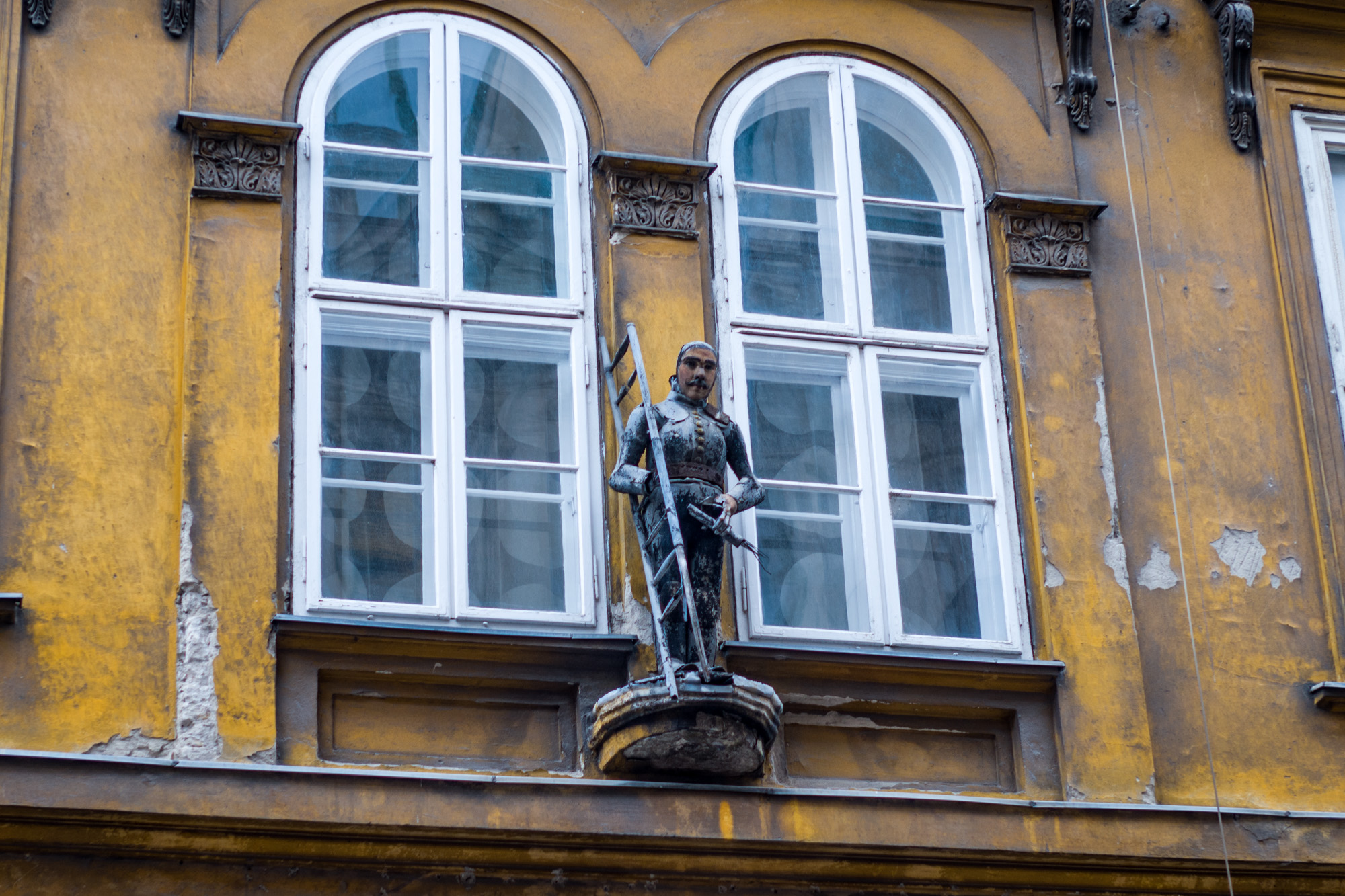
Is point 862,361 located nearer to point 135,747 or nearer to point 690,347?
point 690,347

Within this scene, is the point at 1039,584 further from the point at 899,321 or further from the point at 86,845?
the point at 86,845

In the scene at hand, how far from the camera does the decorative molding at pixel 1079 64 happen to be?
8.48 m

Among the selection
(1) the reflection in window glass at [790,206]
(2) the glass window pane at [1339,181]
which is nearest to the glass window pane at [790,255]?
(1) the reflection in window glass at [790,206]

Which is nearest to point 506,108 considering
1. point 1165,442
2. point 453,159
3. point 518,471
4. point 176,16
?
point 453,159

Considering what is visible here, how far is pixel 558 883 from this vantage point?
6.74m

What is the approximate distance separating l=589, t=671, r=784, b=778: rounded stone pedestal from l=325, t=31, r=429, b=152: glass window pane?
7.72 feet

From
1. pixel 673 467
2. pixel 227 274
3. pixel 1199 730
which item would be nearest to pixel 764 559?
pixel 673 467

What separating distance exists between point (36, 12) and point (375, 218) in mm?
1397

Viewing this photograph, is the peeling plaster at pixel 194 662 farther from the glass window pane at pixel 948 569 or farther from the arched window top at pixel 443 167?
the glass window pane at pixel 948 569

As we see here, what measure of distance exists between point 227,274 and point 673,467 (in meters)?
1.69

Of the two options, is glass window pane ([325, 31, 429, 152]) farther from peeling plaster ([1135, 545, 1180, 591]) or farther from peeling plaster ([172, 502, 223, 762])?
peeling plaster ([1135, 545, 1180, 591])

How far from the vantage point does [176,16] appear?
7.68 m

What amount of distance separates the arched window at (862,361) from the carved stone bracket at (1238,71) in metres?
1.16

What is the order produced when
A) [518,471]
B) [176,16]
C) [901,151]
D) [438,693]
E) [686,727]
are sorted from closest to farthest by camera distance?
1. [686,727]
2. [438,693]
3. [518,471]
4. [176,16]
5. [901,151]
